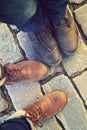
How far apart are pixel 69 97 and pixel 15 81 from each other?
0.28m

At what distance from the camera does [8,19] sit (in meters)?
1.00

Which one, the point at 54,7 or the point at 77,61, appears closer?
the point at 54,7

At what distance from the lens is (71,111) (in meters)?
1.45

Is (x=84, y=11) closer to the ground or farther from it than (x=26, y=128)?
farther from it

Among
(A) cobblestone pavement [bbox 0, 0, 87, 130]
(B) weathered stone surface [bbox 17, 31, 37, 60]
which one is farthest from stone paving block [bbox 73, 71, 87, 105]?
(B) weathered stone surface [bbox 17, 31, 37, 60]

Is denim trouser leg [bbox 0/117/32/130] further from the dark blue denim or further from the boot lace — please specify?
the dark blue denim

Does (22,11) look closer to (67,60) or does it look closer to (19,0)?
(19,0)

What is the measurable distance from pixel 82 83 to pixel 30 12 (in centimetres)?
58

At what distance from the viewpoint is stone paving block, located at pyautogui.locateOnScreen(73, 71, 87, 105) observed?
1454mm

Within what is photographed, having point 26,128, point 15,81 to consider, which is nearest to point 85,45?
point 15,81

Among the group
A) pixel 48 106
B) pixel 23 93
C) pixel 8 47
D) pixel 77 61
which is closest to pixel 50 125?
pixel 48 106

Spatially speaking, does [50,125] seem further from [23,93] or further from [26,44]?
[26,44]

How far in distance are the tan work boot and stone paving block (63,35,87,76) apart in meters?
0.05

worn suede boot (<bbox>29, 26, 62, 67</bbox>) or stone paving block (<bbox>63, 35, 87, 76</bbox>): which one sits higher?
worn suede boot (<bbox>29, 26, 62, 67</bbox>)
